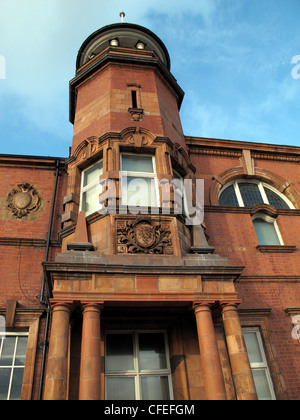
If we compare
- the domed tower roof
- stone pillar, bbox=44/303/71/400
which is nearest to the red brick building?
stone pillar, bbox=44/303/71/400

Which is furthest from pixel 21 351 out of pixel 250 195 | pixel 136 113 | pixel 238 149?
pixel 238 149

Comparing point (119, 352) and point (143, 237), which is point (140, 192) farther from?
point (119, 352)

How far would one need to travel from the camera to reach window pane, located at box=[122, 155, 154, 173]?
9445 millimetres

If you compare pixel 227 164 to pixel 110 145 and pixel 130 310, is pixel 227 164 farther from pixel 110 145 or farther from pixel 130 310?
pixel 130 310

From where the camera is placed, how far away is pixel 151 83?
1189 centimetres

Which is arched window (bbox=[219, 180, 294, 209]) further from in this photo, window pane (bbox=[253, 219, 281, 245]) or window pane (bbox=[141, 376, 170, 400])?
window pane (bbox=[141, 376, 170, 400])

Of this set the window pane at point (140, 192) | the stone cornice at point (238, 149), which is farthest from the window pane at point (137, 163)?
the stone cornice at point (238, 149)

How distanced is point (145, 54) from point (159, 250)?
27.7 feet

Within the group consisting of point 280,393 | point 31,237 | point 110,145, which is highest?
point 110,145

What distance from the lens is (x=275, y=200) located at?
A: 12.9 meters

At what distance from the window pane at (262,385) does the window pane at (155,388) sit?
2.25 meters

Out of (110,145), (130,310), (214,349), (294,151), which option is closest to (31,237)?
(110,145)

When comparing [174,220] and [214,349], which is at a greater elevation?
[174,220]

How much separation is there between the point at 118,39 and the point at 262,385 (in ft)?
43.7
